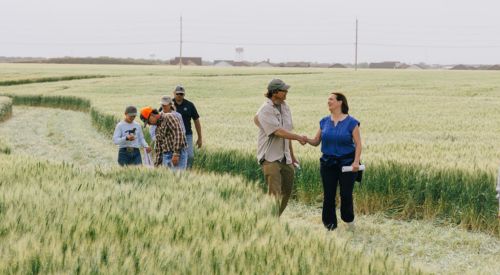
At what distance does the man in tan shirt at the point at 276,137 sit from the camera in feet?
26.9

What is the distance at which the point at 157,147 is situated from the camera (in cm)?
1023

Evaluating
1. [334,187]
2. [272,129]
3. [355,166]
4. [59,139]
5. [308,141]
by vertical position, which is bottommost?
[59,139]

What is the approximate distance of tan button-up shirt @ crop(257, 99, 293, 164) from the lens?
8242 mm

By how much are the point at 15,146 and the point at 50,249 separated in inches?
678

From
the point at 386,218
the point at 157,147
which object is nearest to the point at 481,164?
→ the point at 386,218

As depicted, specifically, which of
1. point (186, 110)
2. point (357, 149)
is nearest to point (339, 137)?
point (357, 149)

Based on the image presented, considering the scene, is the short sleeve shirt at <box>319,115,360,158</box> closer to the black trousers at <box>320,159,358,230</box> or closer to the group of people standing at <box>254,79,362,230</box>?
the group of people standing at <box>254,79,362,230</box>

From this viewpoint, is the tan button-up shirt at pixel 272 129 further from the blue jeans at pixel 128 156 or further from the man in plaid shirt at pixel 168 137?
the blue jeans at pixel 128 156

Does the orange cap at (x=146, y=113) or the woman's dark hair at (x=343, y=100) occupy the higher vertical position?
the woman's dark hair at (x=343, y=100)

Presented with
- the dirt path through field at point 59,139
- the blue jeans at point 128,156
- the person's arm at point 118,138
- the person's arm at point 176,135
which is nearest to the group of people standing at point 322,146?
the person's arm at point 176,135

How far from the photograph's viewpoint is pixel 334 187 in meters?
8.74

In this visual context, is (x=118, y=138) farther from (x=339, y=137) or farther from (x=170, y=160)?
(x=339, y=137)

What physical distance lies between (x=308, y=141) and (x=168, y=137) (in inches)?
99.7

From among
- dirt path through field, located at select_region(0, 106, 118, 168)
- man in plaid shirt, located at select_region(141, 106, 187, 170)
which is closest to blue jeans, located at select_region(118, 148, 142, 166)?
man in plaid shirt, located at select_region(141, 106, 187, 170)
